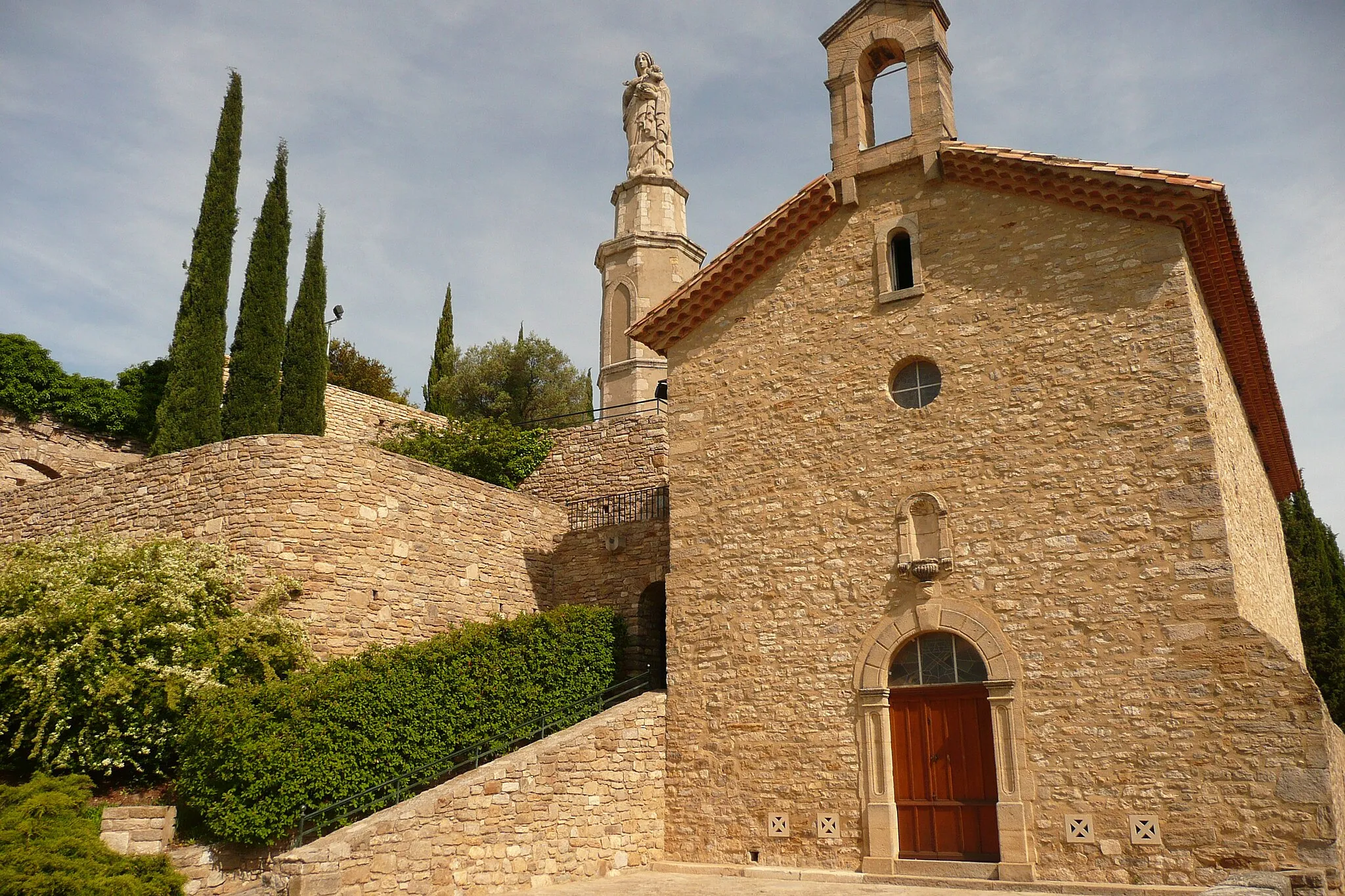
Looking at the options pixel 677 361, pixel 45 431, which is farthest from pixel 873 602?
pixel 45 431

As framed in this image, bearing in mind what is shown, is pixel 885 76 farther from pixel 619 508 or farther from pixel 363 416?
pixel 363 416

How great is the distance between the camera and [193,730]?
1212cm

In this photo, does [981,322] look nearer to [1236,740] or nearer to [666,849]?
[1236,740]

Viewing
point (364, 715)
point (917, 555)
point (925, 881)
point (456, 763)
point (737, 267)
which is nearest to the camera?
point (925, 881)

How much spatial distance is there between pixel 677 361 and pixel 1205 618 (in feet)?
25.9

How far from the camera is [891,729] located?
12.8 metres

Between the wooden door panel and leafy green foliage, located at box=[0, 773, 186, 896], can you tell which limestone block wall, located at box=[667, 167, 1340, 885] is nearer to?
the wooden door panel

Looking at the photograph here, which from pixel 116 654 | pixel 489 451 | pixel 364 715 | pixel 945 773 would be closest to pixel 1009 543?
pixel 945 773

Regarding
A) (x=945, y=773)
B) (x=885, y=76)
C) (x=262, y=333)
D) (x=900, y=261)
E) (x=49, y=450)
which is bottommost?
(x=945, y=773)

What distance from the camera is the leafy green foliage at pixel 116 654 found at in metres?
12.8

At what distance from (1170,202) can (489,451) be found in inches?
544

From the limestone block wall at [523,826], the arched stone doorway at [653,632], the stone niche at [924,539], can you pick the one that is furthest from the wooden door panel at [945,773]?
the arched stone doorway at [653,632]

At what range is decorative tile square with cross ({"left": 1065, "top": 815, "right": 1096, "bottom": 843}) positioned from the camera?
11.3 m

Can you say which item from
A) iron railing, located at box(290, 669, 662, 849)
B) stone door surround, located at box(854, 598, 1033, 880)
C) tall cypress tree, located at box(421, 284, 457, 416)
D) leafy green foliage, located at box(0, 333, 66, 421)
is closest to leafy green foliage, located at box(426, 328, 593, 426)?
tall cypress tree, located at box(421, 284, 457, 416)
